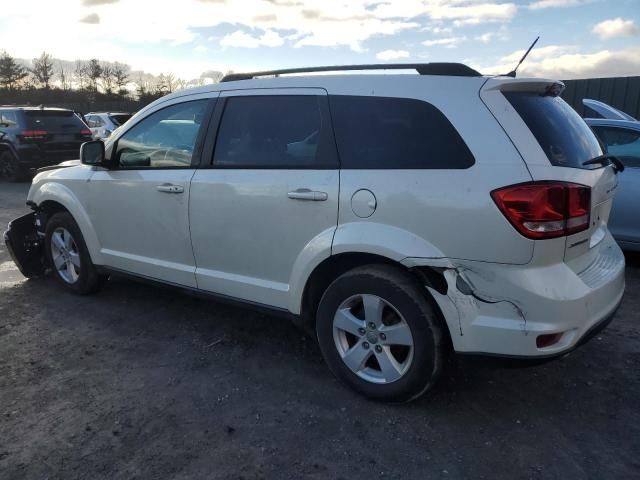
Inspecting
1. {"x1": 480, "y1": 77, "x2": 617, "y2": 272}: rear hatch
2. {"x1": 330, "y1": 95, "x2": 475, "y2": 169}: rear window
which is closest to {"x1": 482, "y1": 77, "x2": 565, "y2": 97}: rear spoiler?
{"x1": 480, "y1": 77, "x2": 617, "y2": 272}: rear hatch

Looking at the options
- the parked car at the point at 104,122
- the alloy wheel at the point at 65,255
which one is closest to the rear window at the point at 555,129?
the alloy wheel at the point at 65,255

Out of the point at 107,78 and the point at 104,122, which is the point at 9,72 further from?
the point at 104,122

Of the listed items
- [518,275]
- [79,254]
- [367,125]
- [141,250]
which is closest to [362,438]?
[518,275]

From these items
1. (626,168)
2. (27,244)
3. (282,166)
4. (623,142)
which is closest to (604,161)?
(282,166)

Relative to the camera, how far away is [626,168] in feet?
17.5

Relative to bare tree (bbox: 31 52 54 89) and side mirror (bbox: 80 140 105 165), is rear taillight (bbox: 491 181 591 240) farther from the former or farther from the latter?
bare tree (bbox: 31 52 54 89)

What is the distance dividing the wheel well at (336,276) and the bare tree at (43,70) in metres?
47.1

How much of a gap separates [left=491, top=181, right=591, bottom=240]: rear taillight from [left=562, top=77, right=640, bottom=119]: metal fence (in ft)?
30.4

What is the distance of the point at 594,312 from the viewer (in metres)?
2.67

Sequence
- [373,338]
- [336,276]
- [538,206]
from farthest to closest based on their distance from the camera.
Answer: [336,276] → [373,338] → [538,206]

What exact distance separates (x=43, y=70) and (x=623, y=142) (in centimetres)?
4799

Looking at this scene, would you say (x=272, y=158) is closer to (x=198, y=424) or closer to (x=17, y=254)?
(x=198, y=424)

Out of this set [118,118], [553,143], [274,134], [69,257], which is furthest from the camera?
[118,118]

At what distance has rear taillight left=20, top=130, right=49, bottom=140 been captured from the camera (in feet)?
40.6
